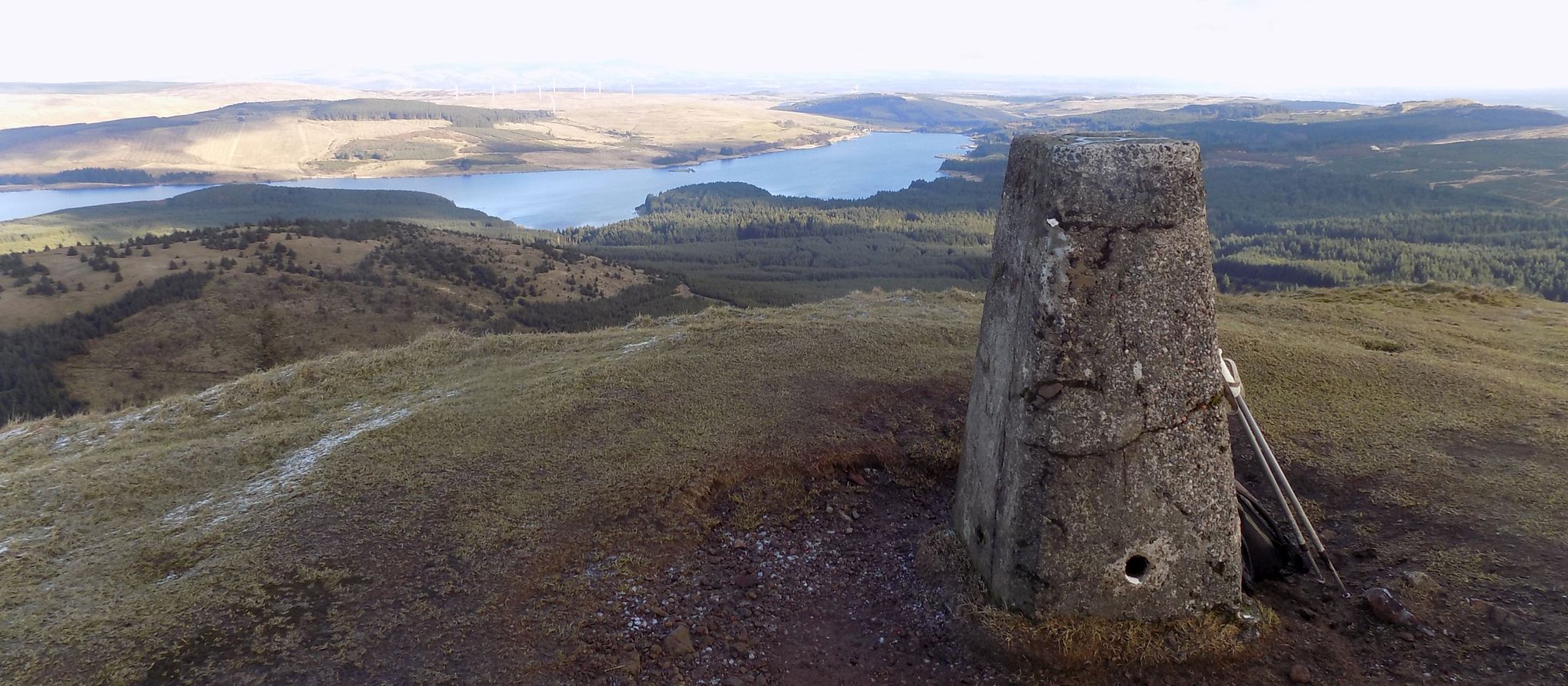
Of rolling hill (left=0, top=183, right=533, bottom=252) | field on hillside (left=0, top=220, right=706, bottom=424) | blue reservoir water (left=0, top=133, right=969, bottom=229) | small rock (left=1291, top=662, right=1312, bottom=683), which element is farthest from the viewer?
blue reservoir water (left=0, top=133, right=969, bottom=229)

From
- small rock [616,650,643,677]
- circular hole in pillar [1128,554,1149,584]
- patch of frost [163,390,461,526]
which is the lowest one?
patch of frost [163,390,461,526]

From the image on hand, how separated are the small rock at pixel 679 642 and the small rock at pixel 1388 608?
5.50 metres

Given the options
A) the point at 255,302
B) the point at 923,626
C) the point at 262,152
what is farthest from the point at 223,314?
the point at 262,152

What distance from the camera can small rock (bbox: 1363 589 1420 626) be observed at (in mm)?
6156

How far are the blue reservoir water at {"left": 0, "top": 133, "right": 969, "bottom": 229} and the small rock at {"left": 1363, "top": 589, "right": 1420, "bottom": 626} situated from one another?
371ft

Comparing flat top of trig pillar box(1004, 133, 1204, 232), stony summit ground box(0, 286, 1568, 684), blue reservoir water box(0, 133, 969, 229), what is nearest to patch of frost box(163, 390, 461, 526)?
stony summit ground box(0, 286, 1568, 684)

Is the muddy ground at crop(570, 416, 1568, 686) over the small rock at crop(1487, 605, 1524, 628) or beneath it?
beneath

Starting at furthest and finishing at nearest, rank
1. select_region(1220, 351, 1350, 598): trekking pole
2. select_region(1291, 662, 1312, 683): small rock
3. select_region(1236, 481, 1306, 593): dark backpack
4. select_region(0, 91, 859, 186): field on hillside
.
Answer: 1. select_region(0, 91, 859, 186): field on hillside
2. select_region(1236, 481, 1306, 593): dark backpack
3. select_region(1220, 351, 1350, 598): trekking pole
4. select_region(1291, 662, 1312, 683): small rock

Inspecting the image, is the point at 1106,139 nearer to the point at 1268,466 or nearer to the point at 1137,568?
the point at 1268,466

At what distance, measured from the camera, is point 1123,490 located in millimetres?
6082

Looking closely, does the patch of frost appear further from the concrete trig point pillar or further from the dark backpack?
the dark backpack

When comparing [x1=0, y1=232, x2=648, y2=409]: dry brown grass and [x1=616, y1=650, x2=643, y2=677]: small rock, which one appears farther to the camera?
[x1=0, y1=232, x2=648, y2=409]: dry brown grass

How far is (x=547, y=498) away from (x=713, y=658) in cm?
321

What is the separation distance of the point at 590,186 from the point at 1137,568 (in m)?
164
